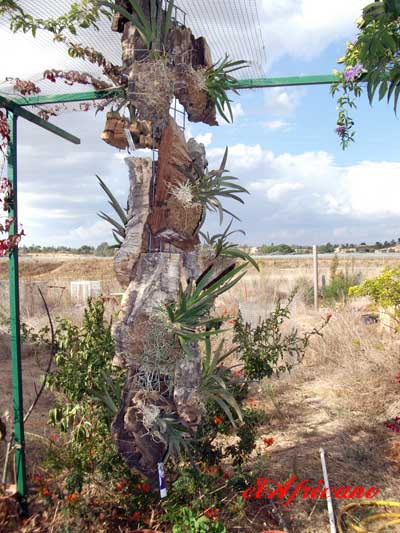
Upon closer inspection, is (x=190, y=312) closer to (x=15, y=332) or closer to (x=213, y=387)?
(x=213, y=387)

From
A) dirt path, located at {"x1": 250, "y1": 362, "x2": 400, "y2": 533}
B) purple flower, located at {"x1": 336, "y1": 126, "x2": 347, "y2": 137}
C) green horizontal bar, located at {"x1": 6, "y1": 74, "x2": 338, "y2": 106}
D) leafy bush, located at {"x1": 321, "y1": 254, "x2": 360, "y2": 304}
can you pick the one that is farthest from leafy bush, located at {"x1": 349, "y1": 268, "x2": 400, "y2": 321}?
leafy bush, located at {"x1": 321, "y1": 254, "x2": 360, "y2": 304}

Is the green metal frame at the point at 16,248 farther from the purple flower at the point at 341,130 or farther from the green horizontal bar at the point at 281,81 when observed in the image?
the purple flower at the point at 341,130

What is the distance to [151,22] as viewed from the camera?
7.56 feet

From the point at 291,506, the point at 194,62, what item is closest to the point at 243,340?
the point at 291,506

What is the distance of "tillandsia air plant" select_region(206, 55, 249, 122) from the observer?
245cm

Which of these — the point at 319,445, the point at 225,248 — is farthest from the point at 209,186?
the point at 319,445

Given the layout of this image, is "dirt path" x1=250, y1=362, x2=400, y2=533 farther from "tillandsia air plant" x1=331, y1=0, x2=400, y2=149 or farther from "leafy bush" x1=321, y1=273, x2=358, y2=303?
"leafy bush" x1=321, y1=273, x2=358, y2=303

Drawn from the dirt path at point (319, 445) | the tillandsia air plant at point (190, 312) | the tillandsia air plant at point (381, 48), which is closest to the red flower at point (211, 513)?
the dirt path at point (319, 445)

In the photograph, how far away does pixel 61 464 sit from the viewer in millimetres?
2723

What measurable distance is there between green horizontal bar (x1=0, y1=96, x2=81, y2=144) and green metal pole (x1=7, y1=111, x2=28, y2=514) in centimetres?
4

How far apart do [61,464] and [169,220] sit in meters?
1.54

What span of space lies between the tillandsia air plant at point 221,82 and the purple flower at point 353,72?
1.82 ft

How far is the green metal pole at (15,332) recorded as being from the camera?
2.83m

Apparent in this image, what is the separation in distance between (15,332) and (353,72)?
7.87 feet
